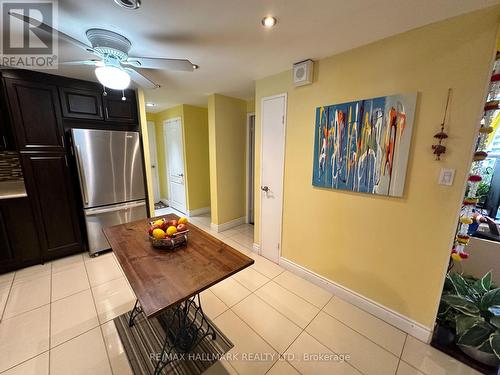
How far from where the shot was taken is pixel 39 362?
1408 millimetres

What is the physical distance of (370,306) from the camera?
1.88 meters

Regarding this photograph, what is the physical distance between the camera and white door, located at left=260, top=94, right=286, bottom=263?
94.8 inches

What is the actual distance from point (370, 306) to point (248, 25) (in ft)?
8.57

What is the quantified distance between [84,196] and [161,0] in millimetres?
2478

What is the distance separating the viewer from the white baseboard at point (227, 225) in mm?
3703

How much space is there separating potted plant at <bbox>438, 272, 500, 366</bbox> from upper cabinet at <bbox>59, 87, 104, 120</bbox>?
4262 millimetres

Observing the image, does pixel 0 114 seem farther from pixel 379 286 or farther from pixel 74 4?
Result: pixel 379 286

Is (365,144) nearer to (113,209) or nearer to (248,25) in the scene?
(248,25)

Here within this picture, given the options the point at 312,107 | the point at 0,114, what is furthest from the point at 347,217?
the point at 0,114

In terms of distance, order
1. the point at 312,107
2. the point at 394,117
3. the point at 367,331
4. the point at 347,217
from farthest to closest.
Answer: the point at 312,107 < the point at 347,217 < the point at 367,331 < the point at 394,117

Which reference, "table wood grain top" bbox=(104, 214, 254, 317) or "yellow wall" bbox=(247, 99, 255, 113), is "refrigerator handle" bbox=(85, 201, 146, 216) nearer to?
"table wood grain top" bbox=(104, 214, 254, 317)

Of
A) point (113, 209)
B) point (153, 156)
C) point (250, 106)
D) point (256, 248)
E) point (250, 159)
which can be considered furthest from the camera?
point (153, 156)

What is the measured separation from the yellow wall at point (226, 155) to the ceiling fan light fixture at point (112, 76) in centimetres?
184

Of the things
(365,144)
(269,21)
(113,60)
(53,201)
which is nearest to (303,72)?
(269,21)
